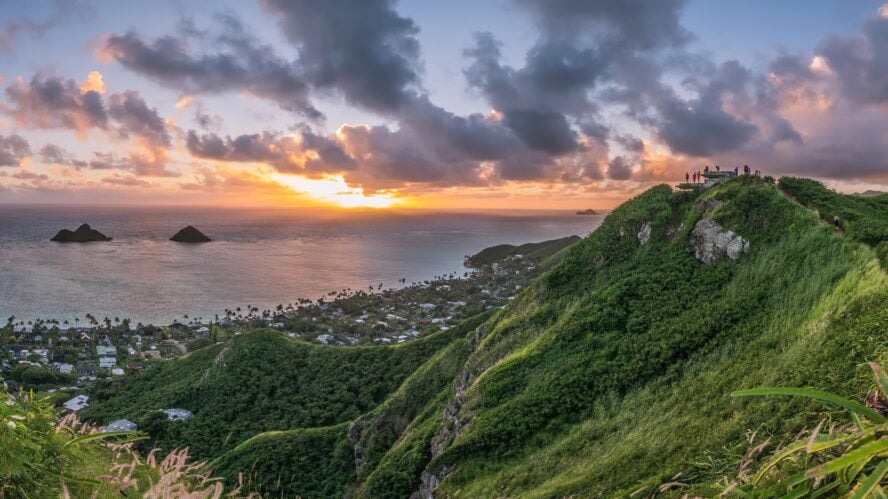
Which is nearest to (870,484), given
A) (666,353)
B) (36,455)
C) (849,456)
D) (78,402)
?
(849,456)

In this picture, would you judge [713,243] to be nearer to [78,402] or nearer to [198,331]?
[78,402]

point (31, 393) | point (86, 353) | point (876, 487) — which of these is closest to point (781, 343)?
point (876, 487)

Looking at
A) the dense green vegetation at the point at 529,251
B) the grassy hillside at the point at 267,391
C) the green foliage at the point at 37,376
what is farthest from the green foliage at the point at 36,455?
the dense green vegetation at the point at 529,251

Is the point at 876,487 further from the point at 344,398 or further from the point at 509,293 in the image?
the point at 509,293

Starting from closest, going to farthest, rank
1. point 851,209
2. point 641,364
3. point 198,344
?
point 641,364, point 851,209, point 198,344

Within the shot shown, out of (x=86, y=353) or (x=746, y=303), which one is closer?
(x=746, y=303)
